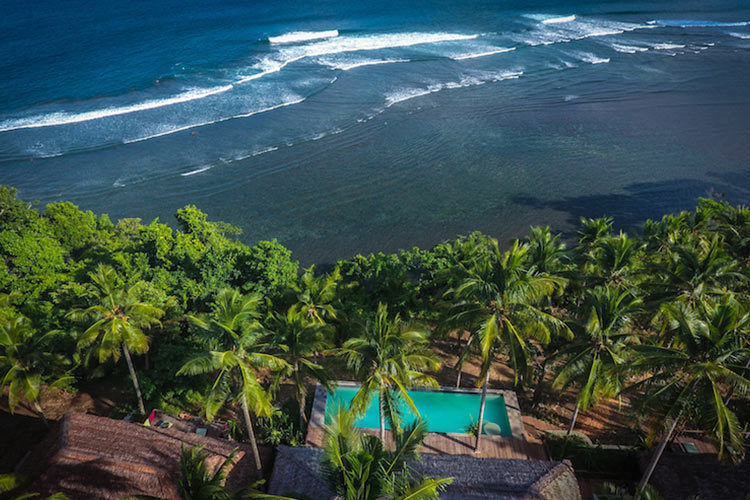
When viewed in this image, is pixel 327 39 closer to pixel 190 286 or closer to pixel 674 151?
pixel 674 151

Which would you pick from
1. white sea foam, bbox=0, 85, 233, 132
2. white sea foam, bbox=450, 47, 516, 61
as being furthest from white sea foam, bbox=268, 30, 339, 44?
white sea foam, bbox=0, 85, 233, 132

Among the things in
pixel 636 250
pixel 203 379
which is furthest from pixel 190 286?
pixel 636 250

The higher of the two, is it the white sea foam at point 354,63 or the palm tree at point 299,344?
the white sea foam at point 354,63

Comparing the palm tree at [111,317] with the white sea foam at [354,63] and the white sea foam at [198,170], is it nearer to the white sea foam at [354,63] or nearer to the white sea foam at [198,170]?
the white sea foam at [198,170]

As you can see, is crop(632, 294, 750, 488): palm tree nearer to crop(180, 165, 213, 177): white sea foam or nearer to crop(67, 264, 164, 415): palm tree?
crop(67, 264, 164, 415): palm tree

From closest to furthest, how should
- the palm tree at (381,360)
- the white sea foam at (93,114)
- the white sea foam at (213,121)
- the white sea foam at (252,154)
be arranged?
1. the palm tree at (381,360)
2. the white sea foam at (252,154)
3. the white sea foam at (213,121)
4. the white sea foam at (93,114)

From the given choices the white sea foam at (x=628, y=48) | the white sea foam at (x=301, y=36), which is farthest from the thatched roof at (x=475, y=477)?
the white sea foam at (x=301, y=36)

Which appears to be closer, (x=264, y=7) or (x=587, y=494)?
(x=587, y=494)

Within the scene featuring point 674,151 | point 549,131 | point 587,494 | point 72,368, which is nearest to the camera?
point 587,494
